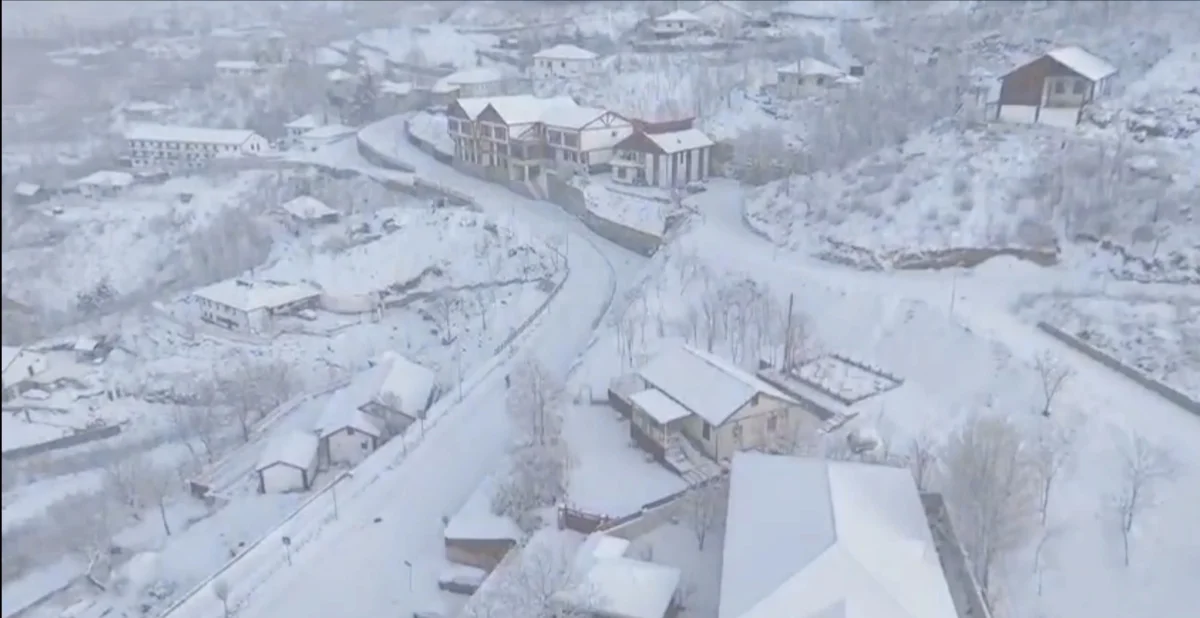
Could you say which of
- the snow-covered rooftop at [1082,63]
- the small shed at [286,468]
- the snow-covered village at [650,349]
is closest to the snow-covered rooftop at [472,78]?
the snow-covered village at [650,349]

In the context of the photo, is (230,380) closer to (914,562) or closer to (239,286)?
(239,286)

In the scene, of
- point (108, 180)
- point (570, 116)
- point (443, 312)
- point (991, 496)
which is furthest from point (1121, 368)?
point (108, 180)

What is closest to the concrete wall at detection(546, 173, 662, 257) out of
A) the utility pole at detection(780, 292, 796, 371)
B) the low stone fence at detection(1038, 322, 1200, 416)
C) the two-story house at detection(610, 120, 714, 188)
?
the two-story house at detection(610, 120, 714, 188)

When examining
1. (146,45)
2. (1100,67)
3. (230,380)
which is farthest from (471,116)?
(146,45)

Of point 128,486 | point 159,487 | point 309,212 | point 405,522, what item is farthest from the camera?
point 309,212

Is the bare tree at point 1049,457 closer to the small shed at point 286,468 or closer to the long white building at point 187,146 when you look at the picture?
the small shed at point 286,468

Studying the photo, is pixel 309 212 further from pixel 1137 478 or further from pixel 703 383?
pixel 1137 478
